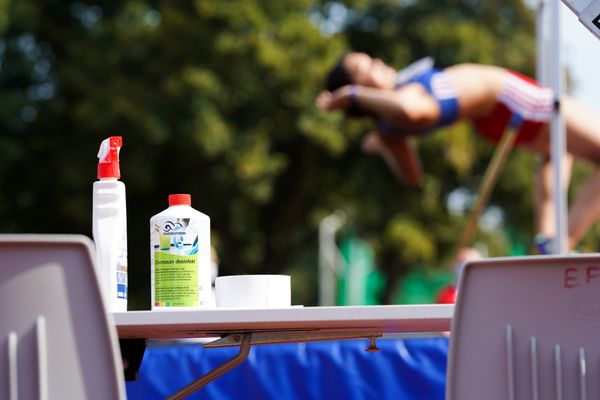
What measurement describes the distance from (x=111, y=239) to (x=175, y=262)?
0.53 feet

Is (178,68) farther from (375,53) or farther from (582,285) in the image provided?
(582,285)

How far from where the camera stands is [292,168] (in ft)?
69.1

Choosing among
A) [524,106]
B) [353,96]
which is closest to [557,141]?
[524,106]

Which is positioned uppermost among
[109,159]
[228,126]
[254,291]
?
[228,126]

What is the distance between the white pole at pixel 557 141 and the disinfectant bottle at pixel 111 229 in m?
4.85

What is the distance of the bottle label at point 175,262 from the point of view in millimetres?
2793

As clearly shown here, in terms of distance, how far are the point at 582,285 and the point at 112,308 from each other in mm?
1063

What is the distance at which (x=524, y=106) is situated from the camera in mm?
8555

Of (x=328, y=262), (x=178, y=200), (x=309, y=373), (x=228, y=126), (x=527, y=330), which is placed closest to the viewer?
(x=527, y=330)

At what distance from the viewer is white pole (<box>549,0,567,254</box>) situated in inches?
296

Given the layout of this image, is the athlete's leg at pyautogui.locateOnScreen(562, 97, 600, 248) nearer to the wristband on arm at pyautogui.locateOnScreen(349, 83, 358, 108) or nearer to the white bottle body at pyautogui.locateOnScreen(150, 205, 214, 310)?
the wristband on arm at pyautogui.locateOnScreen(349, 83, 358, 108)

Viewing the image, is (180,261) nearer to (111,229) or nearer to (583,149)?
(111,229)

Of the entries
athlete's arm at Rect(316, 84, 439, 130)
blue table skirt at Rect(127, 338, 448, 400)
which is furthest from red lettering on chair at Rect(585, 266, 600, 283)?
athlete's arm at Rect(316, 84, 439, 130)

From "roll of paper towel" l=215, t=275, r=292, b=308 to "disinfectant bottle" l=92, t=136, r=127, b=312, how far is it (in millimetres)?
236
